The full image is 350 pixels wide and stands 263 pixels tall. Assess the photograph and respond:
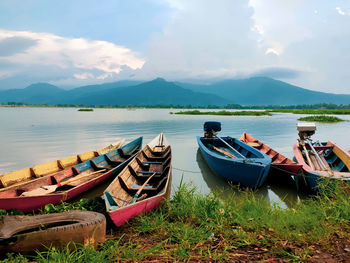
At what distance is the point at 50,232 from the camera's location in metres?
3.62

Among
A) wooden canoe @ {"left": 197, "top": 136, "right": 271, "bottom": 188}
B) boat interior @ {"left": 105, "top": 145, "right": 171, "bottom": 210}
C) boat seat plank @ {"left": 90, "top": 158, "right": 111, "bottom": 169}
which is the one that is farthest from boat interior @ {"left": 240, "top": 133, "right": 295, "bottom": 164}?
boat seat plank @ {"left": 90, "top": 158, "right": 111, "bottom": 169}

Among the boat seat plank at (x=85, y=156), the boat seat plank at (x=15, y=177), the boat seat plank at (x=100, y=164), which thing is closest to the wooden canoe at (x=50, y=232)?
the boat seat plank at (x=15, y=177)

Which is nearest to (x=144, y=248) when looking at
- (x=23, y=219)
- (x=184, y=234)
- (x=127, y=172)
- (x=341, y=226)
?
(x=184, y=234)

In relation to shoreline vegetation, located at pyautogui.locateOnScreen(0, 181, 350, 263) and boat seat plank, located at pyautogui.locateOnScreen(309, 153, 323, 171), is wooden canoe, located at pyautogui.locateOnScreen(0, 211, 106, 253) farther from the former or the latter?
boat seat plank, located at pyautogui.locateOnScreen(309, 153, 323, 171)

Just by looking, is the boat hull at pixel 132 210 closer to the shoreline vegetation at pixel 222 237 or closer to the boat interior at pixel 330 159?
the shoreline vegetation at pixel 222 237

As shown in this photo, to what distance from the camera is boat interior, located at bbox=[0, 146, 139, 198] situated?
6.52 m

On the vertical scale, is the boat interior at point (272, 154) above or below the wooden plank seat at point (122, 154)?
above

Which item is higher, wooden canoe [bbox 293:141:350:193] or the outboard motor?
the outboard motor

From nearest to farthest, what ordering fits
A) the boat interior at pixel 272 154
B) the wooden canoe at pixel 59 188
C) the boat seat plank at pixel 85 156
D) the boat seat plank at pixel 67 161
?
the wooden canoe at pixel 59 188 → the boat seat plank at pixel 67 161 → the boat interior at pixel 272 154 → the boat seat plank at pixel 85 156

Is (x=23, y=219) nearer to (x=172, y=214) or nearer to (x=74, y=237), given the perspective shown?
(x=74, y=237)

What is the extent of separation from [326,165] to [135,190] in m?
7.62

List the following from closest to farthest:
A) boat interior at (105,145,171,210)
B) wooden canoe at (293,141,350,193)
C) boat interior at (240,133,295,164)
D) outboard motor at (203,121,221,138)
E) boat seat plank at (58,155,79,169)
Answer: boat interior at (105,145,171,210) < wooden canoe at (293,141,350,193) < boat seat plank at (58,155,79,169) < boat interior at (240,133,295,164) < outboard motor at (203,121,221,138)

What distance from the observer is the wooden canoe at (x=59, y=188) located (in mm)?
5734

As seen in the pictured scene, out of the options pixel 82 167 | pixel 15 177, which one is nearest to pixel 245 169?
pixel 82 167
